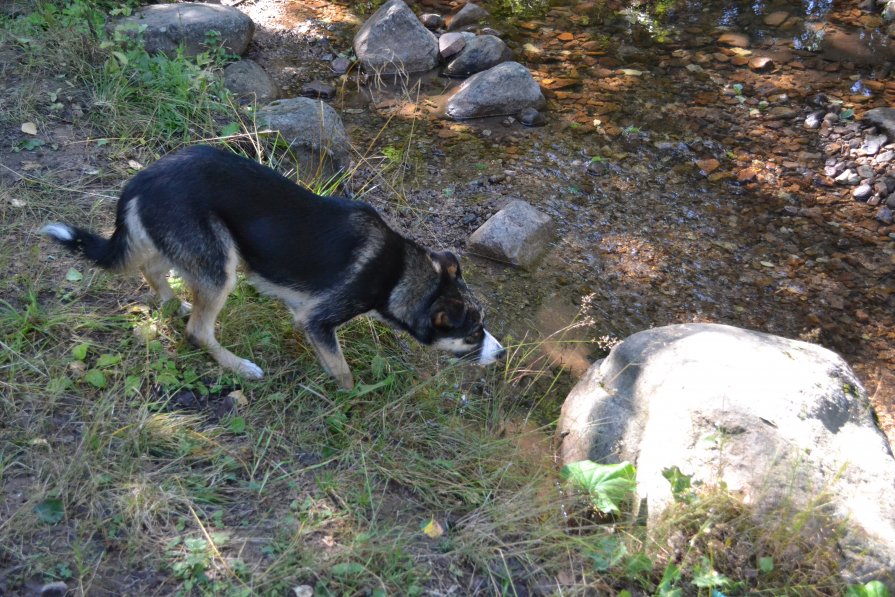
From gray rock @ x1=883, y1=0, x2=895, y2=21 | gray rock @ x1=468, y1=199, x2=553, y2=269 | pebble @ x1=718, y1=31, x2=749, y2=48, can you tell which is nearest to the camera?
gray rock @ x1=468, y1=199, x2=553, y2=269

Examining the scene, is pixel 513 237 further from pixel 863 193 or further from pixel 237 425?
pixel 863 193

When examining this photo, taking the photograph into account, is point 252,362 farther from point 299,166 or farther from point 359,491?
point 299,166

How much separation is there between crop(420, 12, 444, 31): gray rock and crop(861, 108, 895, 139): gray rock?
15.9 ft

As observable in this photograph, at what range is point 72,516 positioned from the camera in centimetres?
329

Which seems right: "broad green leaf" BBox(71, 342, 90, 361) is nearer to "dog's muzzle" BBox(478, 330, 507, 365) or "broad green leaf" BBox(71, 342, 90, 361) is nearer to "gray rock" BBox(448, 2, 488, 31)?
"dog's muzzle" BBox(478, 330, 507, 365)

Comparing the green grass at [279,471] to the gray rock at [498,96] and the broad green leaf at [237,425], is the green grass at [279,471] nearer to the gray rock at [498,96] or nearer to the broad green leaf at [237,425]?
the broad green leaf at [237,425]

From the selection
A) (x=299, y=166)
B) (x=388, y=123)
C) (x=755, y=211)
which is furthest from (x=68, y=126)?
(x=755, y=211)

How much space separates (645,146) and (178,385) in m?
5.09

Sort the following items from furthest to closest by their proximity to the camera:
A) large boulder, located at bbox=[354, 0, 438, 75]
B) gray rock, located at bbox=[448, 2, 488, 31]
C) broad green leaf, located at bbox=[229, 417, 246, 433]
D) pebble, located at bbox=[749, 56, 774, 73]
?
gray rock, located at bbox=[448, 2, 488, 31] → pebble, located at bbox=[749, 56, 774, 73] → large boulder, located at bbox=[354, 0, 438, 75] → broad green leaf, located at bbox=[229, 417, 246, 433]

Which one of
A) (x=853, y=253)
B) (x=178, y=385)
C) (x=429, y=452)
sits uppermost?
(x=178, y=385)

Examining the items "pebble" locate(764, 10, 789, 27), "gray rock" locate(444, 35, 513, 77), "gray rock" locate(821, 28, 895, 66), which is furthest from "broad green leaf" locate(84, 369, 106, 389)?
"pebble" locate(764, 10, 789, 27)

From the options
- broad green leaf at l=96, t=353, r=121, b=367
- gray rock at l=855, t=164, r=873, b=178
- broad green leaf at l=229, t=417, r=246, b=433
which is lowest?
gray rock at l=855, t=164, r=873, b=178

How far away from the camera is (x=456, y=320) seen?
4.46m

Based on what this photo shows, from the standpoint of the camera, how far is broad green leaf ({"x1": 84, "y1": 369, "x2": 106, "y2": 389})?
3.97 m
